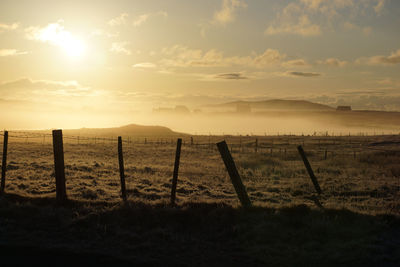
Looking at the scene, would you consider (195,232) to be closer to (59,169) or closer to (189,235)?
(189,235)

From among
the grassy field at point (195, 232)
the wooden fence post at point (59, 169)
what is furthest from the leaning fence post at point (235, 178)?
the wooden fence post at point (59, 169)

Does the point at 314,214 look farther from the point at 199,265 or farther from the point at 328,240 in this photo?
the point at 199,265

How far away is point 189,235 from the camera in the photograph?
925 centimetres

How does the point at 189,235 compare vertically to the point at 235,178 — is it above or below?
below

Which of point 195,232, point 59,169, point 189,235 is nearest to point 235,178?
point 195,232

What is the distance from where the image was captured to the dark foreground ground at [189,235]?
7.74 metres

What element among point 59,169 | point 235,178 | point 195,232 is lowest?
point 195,232

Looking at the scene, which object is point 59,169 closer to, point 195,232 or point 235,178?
point 195,232

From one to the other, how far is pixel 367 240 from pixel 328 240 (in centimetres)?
92

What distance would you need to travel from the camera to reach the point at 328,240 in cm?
889

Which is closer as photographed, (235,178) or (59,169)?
(235,178)

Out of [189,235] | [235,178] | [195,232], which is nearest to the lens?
[189,235]

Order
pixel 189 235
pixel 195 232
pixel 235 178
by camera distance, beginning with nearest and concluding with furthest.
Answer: pixel 189 235 < pixel 195 232 < pixel 235 178

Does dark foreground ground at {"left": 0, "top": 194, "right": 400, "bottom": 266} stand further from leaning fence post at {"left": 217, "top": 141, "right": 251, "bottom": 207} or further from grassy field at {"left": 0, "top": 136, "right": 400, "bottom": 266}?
leaning fence post at {"left": 217, "top": 141, "right": 251, "bottom": 207}
